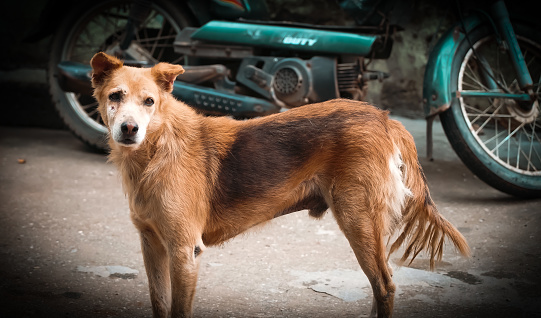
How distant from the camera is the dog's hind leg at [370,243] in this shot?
2578mm

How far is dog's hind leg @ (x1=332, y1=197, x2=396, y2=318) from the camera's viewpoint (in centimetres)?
258

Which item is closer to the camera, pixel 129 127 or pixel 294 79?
pixel 129 127

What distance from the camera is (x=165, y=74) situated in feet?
8.41

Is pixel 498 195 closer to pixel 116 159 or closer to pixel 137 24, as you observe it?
pixel 116 159

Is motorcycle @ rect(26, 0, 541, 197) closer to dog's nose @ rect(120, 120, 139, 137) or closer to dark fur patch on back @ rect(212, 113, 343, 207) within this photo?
dark fur patch on back @ rect(212, 113, 343, 207)

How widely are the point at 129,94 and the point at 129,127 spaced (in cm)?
18

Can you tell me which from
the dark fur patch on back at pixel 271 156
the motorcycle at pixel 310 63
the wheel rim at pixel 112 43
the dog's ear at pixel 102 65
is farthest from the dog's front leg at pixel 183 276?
the wheel rim at pixel 112 43

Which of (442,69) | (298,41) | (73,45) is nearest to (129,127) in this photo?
(298,41)

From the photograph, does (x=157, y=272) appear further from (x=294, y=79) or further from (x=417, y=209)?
(x=294, y=79)

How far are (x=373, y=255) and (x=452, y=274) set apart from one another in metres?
0.93

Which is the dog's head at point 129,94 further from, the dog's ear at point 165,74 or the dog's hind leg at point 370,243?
the dog's hind leg at point 370,243

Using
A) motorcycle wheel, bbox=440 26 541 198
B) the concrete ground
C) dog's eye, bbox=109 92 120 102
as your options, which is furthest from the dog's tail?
motorcycle wheel, bbox=440 26 541 198

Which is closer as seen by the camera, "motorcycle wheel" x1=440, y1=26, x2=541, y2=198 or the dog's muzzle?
the dog's muzzle

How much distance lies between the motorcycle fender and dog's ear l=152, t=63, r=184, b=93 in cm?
265
